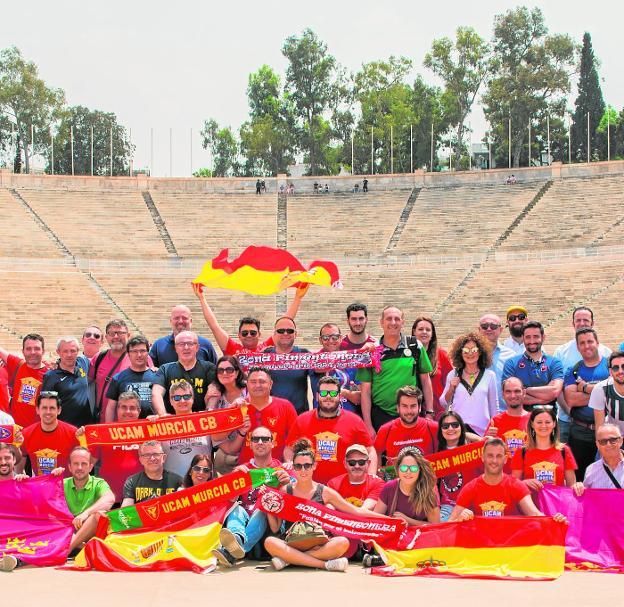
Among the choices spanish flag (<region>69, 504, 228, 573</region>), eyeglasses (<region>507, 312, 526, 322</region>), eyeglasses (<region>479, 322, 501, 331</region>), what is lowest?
spanish flag (<region>69, 504, 228, 573</region>)

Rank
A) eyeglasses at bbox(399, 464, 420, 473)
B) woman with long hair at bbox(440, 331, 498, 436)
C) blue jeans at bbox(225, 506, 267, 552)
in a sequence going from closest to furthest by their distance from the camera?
1. eyeglasses at bbox(399, 464, 420, 473)
2. blue jeans at bbox(225, 506, 267, 552)
3. woman with long hair at bbox(440, 331, 498, 436)

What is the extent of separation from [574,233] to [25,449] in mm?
29542

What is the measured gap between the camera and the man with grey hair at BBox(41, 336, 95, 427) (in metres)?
8.83

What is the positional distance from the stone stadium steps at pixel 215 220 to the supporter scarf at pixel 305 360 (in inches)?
1090

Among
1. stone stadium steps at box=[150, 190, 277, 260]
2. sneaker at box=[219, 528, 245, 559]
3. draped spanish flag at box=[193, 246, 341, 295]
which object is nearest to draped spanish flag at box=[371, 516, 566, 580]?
sneaker at box=[219, 528, 245, 559]

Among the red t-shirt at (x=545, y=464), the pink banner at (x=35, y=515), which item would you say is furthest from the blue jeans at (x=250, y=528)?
the red t-shirt at (x=545, y=464)

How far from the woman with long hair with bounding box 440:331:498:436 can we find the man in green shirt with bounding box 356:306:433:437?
0.80ft

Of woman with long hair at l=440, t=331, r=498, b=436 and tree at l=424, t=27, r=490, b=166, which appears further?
tree at l=424, t=27, r=490, b=166

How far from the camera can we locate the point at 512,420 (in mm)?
8148

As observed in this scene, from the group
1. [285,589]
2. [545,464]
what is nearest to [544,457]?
[545,464]

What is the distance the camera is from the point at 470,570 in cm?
705

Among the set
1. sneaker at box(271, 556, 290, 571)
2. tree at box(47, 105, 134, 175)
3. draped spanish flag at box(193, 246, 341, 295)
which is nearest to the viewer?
sneaker at box(271, 556, 290, 571)

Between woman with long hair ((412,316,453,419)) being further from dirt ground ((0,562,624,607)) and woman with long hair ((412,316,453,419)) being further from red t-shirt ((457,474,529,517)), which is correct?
dirt ground ((0,562,624,607))

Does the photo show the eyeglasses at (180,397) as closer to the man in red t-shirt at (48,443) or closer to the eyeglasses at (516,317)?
the man in red t-shirt at (48,443)
